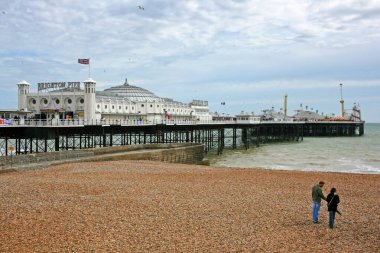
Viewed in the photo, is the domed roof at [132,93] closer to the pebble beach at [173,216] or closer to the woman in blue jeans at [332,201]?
the pebble beach at [173,216]

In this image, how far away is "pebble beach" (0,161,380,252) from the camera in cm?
1195

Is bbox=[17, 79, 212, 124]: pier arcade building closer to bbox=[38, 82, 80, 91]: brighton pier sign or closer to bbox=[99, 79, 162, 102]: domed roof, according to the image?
bbox=[38, 82, 80, 91]: brighton pier sign

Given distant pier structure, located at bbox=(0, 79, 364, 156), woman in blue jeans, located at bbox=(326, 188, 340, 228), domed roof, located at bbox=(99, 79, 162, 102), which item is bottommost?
woman in blue jeans, located at bbox=(326, 188, 340, 228)

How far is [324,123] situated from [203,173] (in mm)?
105084

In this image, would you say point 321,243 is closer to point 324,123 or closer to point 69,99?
point 69,99

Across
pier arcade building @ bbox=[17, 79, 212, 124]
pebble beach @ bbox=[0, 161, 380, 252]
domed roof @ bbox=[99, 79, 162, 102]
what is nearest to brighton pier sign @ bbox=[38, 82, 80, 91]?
pier arcade building @ bbox=[17, 79, 212, 124]

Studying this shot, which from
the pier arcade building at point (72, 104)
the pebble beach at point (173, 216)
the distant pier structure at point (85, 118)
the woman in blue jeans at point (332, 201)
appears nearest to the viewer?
the pebble beach at point (173, 216)

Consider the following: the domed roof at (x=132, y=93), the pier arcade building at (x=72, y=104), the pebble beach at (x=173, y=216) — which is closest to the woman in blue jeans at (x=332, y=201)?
the pebble beach at (x=173, y=216)

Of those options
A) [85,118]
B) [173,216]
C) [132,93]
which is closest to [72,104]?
[85,118]

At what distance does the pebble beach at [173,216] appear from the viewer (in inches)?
470

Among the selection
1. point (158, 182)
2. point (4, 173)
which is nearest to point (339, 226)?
point (158, 182)

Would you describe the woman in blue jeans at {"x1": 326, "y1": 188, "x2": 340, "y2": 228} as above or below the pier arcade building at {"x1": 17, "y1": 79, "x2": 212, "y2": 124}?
below

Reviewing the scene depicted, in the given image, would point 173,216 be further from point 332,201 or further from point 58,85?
point 58,85

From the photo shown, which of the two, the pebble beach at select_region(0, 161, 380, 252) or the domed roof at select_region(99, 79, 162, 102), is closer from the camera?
the pebble beach at select_region(0, 161, 380, 252)
